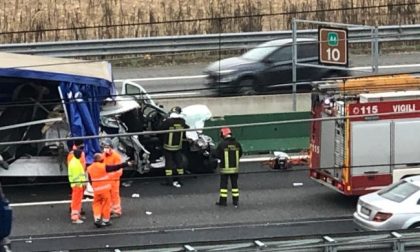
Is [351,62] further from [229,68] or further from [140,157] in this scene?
[140,157]

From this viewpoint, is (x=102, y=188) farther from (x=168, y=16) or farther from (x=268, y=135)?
(x=168, y=16)

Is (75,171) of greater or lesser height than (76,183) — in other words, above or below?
above

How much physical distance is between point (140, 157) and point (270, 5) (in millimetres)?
14676

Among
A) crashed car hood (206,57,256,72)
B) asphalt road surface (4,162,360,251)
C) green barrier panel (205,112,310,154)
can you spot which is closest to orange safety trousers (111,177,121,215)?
asphalt road surface (4,162,360,251)

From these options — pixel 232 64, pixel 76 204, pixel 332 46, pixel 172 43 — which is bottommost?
pixel 76 204

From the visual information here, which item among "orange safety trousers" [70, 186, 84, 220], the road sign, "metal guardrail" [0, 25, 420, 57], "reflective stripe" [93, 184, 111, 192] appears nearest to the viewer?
"reflective stripe" [93, 184, 111, 192]

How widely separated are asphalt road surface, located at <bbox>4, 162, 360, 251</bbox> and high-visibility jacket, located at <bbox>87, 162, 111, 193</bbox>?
69 centimetres

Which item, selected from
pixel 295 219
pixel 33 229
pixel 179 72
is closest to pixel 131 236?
pixel 33 229

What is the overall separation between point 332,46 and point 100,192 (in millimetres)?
8345

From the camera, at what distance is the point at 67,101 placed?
19.4 metres

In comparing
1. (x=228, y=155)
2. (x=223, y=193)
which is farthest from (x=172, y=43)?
(x=223, y=193)

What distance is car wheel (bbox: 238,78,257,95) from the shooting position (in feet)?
80.5

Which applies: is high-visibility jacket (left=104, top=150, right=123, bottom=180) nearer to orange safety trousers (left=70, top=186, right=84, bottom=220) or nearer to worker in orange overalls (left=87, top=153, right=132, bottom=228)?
worker in orange overalls (left=87, top=153, right=132, bottom=228)

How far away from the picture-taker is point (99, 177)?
56.5 feet
